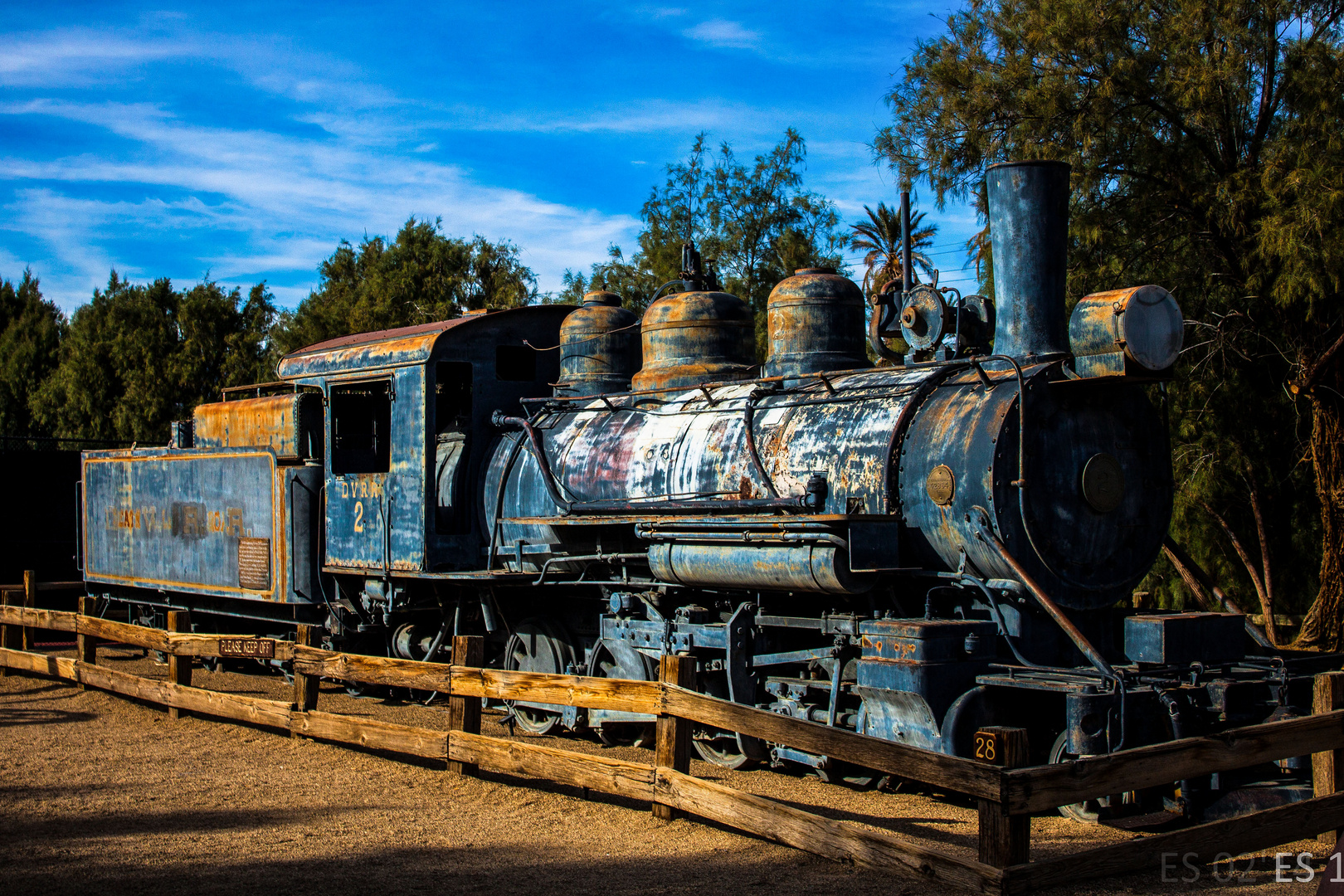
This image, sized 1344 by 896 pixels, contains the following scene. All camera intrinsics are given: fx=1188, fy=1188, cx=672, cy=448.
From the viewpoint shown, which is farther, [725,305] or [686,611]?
[725,305]

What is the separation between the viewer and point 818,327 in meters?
9.04

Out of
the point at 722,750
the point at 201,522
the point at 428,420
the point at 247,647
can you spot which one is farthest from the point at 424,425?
the point at 201,522

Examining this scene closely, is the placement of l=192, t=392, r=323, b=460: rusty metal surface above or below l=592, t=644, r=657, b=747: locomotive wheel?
above

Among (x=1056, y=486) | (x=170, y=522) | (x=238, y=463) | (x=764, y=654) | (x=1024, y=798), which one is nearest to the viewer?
(x=1024, y=798)

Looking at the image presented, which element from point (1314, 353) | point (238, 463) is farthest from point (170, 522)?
point (1314, 353)

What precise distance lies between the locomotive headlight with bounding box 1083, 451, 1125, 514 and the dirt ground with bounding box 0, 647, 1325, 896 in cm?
190

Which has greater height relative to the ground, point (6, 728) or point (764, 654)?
point (764, 654)

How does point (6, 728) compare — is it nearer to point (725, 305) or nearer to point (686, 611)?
point (686, 611)

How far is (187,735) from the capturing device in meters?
9.33

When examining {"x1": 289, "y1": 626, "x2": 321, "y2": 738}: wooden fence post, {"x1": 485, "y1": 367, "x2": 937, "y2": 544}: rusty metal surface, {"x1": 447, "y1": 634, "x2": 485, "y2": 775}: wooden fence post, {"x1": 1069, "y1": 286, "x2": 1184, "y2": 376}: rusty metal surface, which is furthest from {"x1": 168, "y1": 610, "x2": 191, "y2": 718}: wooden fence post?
{"x1": 1069, "y1": 286, "x2": 1184, "y2": 376}: rusty metal surface

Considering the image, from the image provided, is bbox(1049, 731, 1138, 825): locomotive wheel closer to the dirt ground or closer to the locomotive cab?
the dirt ground

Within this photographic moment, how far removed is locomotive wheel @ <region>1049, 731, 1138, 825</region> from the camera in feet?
19.7

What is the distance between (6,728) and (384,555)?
3307 millimetres

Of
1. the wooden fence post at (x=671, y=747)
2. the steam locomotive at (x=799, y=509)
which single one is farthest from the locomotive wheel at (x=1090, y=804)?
the wooden fence post at (x=671, y=747)
